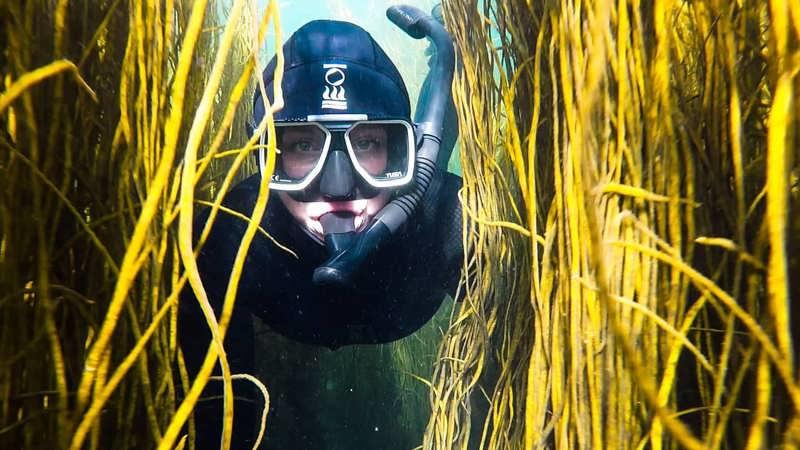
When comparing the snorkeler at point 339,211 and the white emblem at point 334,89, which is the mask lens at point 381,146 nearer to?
the snorkeler at point 339,211

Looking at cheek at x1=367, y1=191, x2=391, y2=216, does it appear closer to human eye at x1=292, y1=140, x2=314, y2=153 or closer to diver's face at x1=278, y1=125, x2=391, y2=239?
diver's face at x1=278, y1=125, x2=391, y2=239

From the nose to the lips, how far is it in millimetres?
37

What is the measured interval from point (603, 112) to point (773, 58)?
0.27m

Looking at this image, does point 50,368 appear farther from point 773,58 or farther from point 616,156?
point 773,58

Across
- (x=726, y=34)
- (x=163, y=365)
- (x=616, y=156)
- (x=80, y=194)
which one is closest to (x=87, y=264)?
(x=80, y=194)

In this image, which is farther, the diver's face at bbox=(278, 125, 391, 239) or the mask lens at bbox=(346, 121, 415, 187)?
the mask lens at bbox=(346, 121, 415, 187)

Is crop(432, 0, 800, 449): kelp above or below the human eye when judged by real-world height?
below

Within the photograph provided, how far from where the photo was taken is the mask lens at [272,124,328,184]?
2420 mm

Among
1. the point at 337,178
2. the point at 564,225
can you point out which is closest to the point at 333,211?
the point at 337,178

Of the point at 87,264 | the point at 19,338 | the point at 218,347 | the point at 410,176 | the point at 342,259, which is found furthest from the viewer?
the point at 410,176

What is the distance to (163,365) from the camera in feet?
3.16

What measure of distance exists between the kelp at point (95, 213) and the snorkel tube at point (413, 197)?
682mm

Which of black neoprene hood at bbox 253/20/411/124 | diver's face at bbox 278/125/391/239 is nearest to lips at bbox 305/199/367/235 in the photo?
diver's face at bbox 278/125/391/239

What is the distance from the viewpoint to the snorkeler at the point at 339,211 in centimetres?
226
